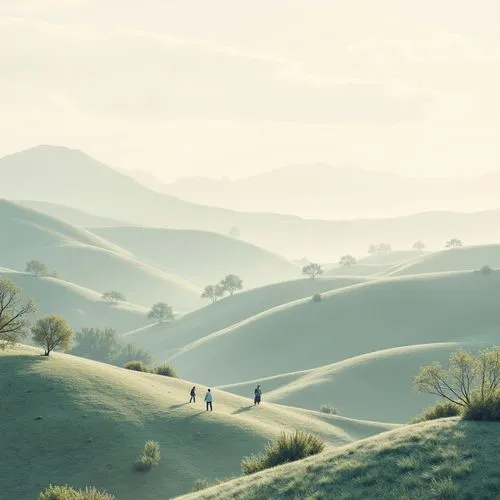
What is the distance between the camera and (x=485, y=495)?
18812 mm

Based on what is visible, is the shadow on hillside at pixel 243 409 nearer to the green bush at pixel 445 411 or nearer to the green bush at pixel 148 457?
the green bush at pixel 148 457

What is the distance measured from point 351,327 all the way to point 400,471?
123m

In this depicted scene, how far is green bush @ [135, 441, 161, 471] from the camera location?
4122 centimetres

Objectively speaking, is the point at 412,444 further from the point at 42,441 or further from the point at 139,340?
the point at 139,340

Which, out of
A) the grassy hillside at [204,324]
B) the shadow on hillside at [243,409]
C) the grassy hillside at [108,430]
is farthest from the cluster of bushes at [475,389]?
the grassy hillside at [204,324]

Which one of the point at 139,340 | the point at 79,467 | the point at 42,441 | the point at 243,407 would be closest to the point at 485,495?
the point at 79,467

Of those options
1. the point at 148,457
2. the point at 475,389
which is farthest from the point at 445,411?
the point at 148,457

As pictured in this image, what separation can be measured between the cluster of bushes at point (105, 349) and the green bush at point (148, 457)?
97.4m

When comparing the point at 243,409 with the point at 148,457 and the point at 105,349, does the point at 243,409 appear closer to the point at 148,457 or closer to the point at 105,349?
the point at 148,457

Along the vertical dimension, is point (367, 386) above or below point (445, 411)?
below

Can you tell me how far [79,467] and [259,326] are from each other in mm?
115178

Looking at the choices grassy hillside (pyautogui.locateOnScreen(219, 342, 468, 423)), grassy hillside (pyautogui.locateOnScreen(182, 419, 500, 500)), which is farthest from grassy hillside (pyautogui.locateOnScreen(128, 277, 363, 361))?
grassy hillside (pyautogui.locateOnScreen(182, 419, 500, 500))

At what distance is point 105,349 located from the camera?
470 feet

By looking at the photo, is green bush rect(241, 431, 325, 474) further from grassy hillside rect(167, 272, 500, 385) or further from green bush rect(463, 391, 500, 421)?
grassy hillside rect(167, 272, 500, 385)
